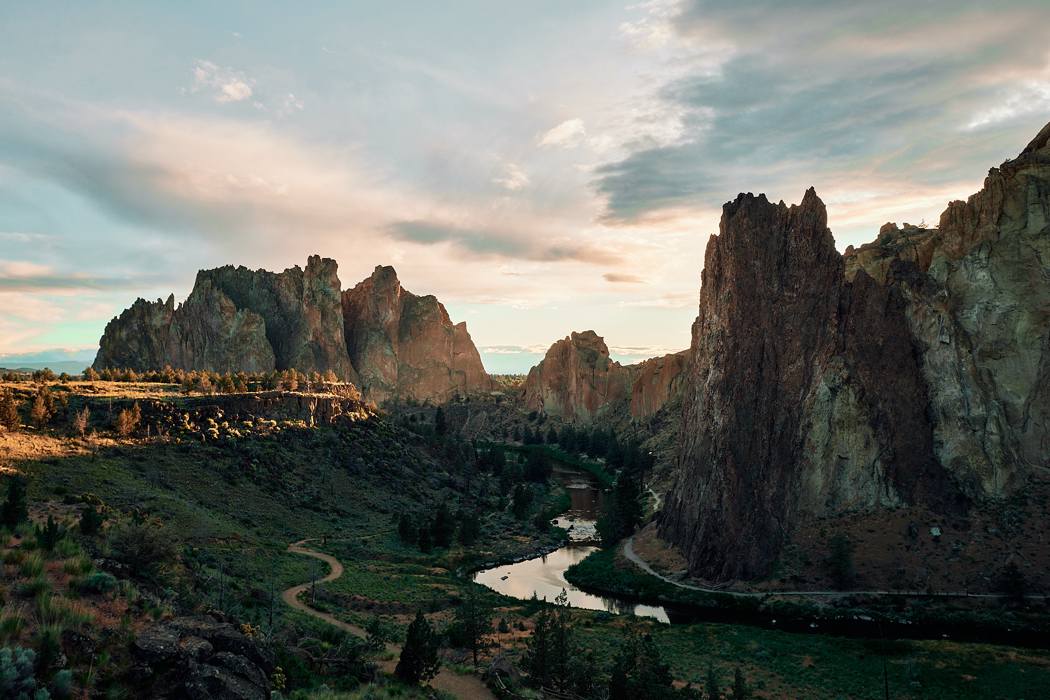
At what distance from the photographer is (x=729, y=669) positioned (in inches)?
1718

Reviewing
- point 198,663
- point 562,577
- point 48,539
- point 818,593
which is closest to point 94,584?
point 48,539

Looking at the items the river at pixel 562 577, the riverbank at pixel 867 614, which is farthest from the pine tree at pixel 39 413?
the riverbank at pixel 867 614

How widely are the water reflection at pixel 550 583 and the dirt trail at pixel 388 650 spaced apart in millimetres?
18335

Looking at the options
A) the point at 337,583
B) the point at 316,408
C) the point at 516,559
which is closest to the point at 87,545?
the point at 337,583

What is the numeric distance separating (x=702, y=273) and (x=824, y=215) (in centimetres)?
1936

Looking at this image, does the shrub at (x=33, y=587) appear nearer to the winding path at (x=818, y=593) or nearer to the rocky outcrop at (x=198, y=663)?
the rocky outcrop at (x=198, y=663)

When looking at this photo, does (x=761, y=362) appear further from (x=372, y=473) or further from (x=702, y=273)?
(x=372, y=473)

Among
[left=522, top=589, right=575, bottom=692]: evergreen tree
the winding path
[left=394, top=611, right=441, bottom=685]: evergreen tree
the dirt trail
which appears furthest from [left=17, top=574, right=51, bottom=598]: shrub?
the winding path

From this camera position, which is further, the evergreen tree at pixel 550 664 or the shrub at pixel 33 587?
the evergreen tree at pixel 550 664

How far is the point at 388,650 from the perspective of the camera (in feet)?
113

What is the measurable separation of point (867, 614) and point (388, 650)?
43.5 meters

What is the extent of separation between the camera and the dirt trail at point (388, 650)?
29.9 meters

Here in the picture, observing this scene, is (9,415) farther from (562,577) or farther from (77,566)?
(562,577)

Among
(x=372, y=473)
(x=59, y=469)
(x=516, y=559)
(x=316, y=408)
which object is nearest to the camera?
(x=59, y=469)
